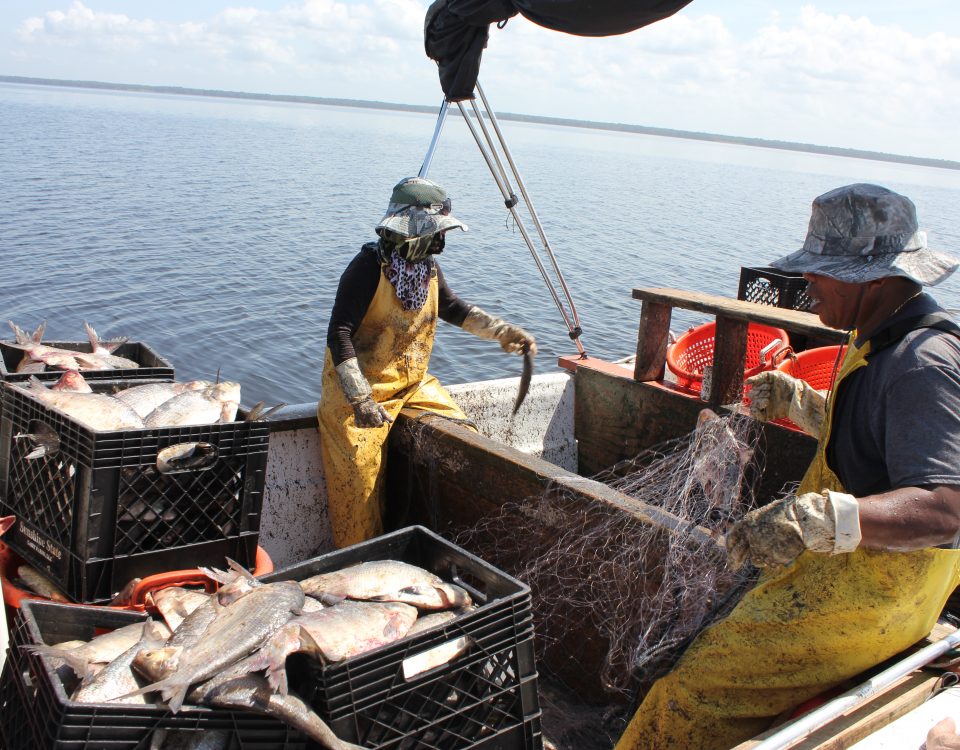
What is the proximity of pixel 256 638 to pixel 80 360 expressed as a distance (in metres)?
2.20

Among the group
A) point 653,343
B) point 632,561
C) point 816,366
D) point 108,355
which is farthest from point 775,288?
point 108,355

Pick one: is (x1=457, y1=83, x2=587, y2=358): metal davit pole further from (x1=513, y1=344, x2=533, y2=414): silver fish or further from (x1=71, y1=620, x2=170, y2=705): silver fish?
(x1=71, y1=620, x2=170, y2=705): silver fish

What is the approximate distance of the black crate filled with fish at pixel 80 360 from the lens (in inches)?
152

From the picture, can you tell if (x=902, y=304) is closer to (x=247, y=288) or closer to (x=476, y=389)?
(x=476, y=389)

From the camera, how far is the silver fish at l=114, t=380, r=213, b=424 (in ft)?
11.6

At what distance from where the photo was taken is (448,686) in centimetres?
256

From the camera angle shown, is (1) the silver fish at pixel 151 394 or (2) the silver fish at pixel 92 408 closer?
(2) the silver fish at pixel 92 408

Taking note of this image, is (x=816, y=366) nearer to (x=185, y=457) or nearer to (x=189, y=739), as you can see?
(x=185, y=457)

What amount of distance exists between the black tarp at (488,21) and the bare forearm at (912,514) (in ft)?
7.22

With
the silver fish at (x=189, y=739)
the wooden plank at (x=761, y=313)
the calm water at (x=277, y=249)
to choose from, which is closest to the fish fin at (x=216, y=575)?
the silver fish at (x=189, y=739)

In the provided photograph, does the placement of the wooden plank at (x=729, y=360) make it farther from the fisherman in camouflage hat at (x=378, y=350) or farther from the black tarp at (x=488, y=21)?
the black tarp at (x=488, y=21)

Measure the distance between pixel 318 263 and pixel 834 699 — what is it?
18.0 m

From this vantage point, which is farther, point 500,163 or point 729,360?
point 500,163

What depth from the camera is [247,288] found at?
1733 cm
